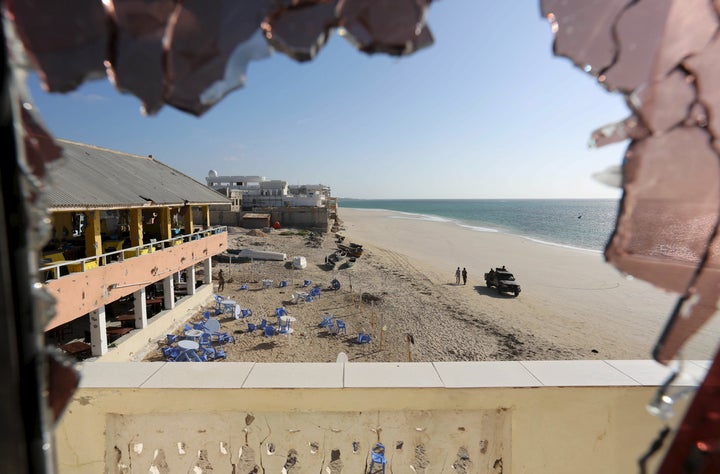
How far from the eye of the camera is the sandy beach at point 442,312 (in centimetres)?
1488

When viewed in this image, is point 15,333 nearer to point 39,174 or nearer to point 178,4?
point 39,174

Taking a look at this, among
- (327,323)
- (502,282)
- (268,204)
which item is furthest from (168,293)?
(268,204)

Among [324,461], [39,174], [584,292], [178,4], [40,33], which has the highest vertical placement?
[178,4]

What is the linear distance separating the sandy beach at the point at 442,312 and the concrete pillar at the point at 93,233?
4587mm

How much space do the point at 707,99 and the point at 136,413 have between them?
3.49 m

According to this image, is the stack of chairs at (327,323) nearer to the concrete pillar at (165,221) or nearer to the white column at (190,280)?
the white column at (190,280)

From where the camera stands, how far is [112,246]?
1452cm

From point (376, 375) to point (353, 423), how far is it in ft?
1.25

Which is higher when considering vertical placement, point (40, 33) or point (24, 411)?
point (40, 33)

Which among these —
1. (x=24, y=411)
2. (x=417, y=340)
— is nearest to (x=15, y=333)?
(x=24, y=411)

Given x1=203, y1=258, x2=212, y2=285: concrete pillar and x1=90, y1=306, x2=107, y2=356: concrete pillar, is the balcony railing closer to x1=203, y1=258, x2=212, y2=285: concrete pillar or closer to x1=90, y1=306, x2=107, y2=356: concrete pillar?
x1=90, y1=306, x2=107, y2=356: concrete pillar

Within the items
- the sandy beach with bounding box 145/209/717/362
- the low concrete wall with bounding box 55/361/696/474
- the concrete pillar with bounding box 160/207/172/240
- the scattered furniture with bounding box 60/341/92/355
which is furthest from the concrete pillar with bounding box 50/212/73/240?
the low concrete wall with bounding box 55/361/696/474

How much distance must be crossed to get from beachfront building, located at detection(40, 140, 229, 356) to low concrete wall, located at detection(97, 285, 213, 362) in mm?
309

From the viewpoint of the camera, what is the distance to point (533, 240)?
186 ft
